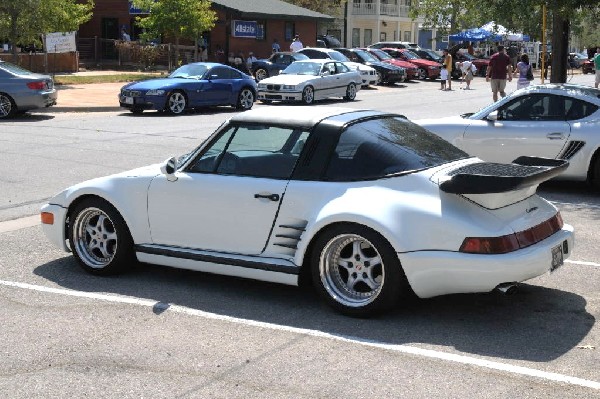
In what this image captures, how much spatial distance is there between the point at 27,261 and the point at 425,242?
3.72m

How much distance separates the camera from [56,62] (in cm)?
3728

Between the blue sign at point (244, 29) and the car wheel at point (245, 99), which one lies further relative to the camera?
the blue sign at point (244, 29)

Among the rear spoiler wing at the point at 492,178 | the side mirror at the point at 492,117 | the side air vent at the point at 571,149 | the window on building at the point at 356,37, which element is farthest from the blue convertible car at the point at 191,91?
the window on building at the point at 356,37

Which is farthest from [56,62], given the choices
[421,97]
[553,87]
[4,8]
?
[553,87]

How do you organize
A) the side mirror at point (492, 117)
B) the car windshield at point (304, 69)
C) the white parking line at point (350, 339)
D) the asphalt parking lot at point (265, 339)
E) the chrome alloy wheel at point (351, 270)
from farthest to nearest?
1. the car windshield at point (304, 69)
2. the side mirror at point (492, 117)
3. the chrome alloy wheel at point (351, 270)
4. the white parking line at point (350, 339)
5. the asphalt parking lot at point (265, 339)

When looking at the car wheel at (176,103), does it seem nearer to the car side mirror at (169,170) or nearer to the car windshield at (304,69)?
the car windshield at (304,69)

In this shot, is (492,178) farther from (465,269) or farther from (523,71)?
(523,71)

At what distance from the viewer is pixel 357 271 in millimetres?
5988

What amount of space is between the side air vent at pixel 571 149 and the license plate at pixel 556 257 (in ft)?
17.7

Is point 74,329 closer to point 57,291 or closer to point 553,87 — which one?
point 57,291

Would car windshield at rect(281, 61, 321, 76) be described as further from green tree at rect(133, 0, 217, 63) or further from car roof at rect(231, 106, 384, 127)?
car roof at rect(231, 106, 384, 127)

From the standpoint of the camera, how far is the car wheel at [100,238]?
22.9 feet

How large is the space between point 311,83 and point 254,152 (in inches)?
849

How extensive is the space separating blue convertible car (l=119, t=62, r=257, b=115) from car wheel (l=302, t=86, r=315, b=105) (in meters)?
2.06
